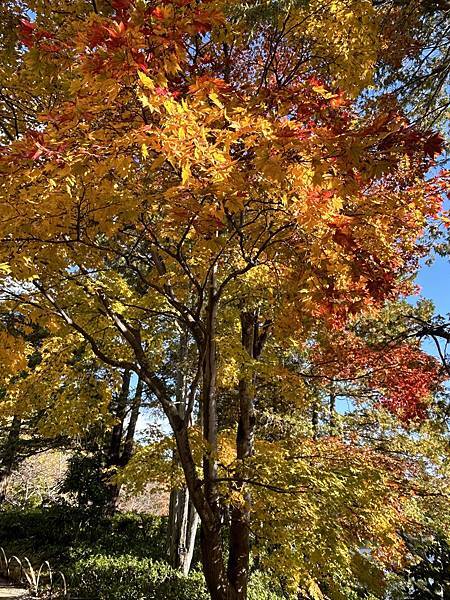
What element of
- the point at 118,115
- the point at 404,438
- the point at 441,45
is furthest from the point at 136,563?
the point at 441,45

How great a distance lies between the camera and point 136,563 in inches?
356

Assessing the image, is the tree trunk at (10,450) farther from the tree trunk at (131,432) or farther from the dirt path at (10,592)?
the dirt path at (10,592)

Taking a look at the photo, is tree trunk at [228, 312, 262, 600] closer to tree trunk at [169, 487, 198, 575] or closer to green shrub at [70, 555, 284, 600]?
green shrub at [70, 555, 284, 600]

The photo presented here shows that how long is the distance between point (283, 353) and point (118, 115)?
20.9ft

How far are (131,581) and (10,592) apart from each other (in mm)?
2067

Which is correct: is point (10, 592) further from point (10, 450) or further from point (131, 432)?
point (131, 432)

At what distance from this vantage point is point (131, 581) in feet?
25.7

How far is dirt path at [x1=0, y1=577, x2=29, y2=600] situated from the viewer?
6.93 meters

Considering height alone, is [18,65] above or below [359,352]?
above

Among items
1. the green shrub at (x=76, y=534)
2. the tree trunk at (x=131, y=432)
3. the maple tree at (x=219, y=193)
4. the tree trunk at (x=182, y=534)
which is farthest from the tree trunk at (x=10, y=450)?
the maple tree at (x=219, y=193)

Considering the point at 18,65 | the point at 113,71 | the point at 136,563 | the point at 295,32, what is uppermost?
the point at 295,32

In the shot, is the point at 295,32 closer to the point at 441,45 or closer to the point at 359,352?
the point at 441,45

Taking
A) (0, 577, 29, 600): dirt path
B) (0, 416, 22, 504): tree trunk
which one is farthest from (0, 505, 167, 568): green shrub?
(0, 416, 22, 504): tree trunk

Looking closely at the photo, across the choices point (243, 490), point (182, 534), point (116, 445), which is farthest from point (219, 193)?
point (116, 445)
